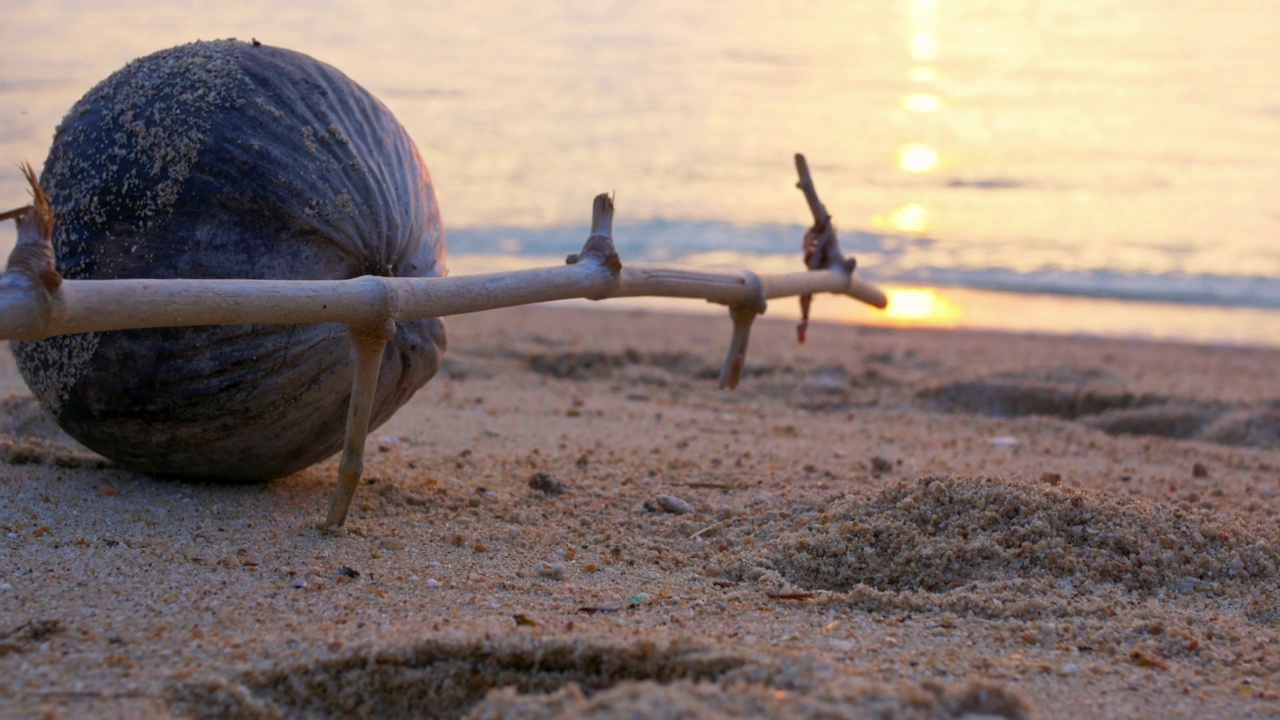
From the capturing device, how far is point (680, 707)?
6.18 ft

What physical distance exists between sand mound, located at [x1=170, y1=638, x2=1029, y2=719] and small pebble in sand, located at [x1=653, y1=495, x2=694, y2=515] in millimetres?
1349

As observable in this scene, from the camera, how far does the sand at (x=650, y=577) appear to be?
6.98 feet

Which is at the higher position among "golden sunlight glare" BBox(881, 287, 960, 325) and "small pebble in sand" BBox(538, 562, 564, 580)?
"golden sunlight glare" BBox(881, 287, 960, 325)

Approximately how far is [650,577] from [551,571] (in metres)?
0.25

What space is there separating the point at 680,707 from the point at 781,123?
49.8 feet

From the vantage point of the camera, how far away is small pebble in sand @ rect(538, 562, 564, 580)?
2.88m

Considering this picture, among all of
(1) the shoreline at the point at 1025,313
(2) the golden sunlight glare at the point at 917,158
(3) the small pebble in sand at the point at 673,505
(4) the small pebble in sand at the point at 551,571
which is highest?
(2) the golden sunlight glare at the point at 917,158

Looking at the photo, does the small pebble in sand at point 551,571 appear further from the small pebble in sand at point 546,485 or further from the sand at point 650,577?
the small pebble in sand at point 546,485

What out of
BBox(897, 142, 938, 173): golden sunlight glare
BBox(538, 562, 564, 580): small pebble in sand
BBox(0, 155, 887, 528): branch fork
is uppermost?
BBox(897, 142, 938, 173): golden sunlight glare

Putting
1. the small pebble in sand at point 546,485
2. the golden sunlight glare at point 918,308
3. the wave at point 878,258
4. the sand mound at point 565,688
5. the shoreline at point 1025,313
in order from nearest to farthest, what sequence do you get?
the sand mound at point 565,688 < the small pebble in sand at point 546,485 < the shoreline at point 1025,313 < the golden sunlight glare at point 918,308 < the wave at point 878,258

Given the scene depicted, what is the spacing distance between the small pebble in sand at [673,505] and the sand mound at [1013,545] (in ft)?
1.50

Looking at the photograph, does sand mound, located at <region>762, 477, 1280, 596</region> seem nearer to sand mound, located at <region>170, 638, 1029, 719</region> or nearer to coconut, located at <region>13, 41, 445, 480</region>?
sand mound, located at <region>170, 638, 1029, 719</region>

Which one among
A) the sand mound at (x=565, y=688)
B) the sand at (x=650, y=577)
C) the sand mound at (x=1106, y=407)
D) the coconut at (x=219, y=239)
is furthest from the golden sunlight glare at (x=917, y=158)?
the sand mound at (x=565, y=688)

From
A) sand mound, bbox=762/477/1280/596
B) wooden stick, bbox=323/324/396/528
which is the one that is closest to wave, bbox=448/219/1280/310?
sand mound, bbox=762/477/1280/596
